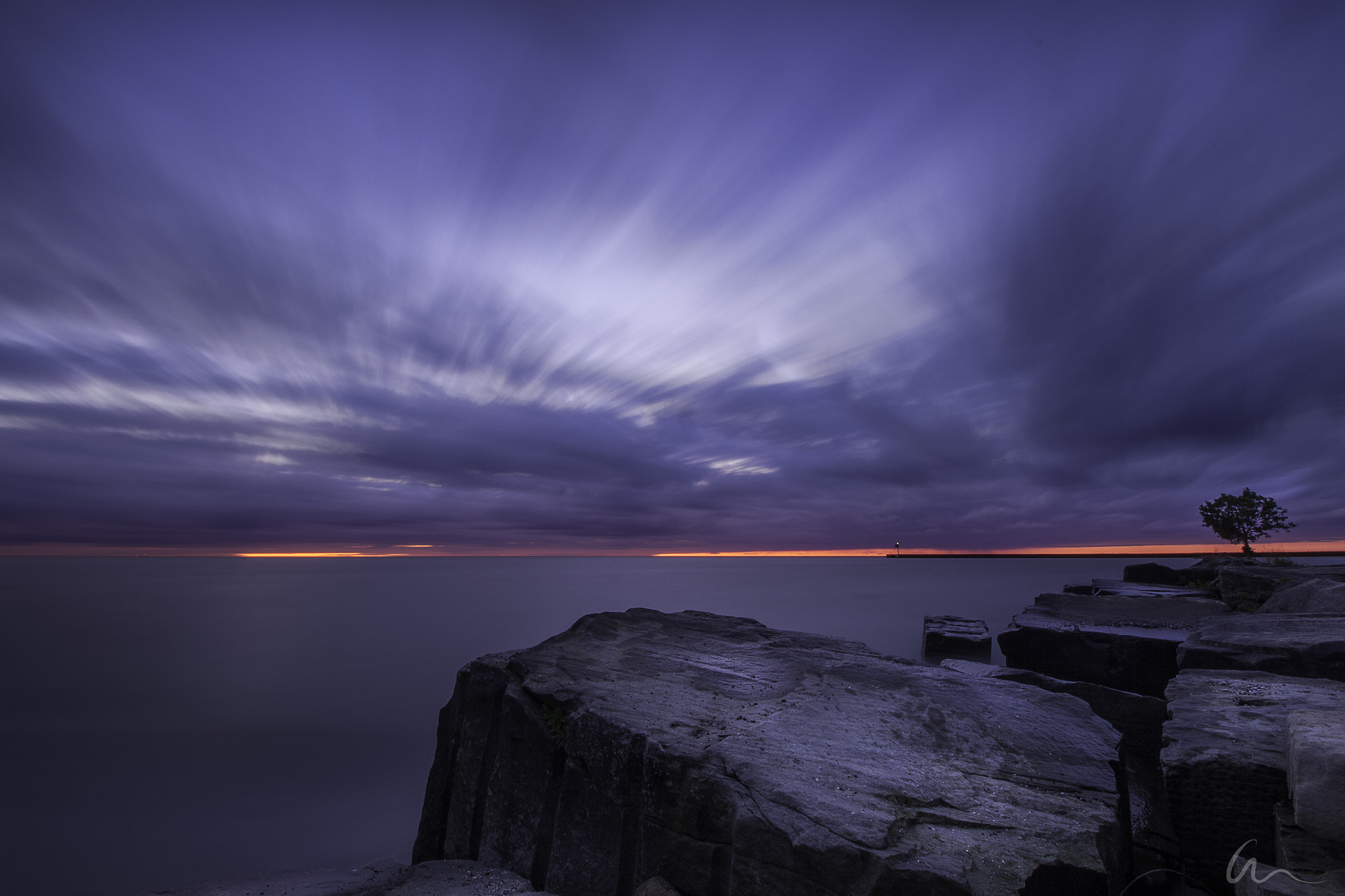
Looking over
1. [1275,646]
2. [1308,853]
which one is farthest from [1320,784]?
[1275,646]

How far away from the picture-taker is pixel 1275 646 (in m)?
5.31

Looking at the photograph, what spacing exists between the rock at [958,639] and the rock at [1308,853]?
11.0m

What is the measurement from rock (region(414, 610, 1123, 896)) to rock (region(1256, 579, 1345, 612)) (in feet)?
20.0

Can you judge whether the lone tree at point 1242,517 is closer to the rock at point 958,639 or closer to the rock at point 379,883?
the rock at point 958,639

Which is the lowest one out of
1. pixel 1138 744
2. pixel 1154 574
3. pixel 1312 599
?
pixel 1138 744

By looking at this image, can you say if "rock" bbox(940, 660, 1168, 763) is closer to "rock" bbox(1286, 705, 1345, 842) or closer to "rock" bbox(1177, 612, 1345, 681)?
"rock" bbox(1177, 612, 1345, 681)

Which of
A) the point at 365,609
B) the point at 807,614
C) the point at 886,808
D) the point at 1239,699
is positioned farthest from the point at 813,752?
the point at 365,609

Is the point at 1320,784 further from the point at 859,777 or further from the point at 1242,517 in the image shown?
the point at 1242,517

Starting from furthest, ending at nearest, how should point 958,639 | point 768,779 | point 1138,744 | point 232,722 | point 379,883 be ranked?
point 958,639 < point 232,722 < point 1138,744 < point 379,883 < point 768,779

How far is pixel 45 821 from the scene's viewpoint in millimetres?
7262

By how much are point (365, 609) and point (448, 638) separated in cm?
1176

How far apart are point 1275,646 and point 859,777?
5.14 meters

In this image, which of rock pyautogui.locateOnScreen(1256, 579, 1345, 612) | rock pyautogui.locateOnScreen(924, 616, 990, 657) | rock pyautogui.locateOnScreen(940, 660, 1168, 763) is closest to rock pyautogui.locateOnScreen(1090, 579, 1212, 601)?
rock pyautogui.locateOnScreen(924, 616, 990, 657)

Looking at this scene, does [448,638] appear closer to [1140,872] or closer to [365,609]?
[365,609]
